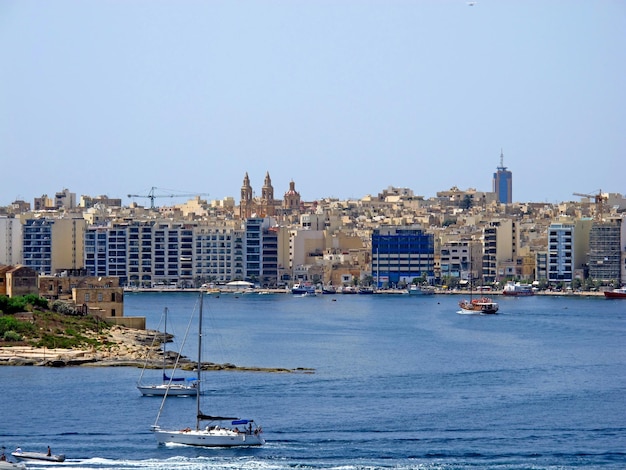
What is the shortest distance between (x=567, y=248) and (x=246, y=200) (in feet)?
136

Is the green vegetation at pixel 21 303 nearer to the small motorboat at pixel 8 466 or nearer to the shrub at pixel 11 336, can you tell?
the shrub at pixel 11 336

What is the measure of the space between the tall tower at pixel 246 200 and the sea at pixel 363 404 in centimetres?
7614

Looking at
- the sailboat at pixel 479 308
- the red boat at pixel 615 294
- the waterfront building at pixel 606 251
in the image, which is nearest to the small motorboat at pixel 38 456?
the sailboat at pixel 479 308

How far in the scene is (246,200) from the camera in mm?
141750

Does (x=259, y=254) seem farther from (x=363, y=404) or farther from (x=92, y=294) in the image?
(x=363, y=404)

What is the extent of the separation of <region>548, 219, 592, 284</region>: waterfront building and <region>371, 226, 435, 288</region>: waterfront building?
8.87m

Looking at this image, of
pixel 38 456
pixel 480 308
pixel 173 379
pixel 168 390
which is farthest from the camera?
pixel 480 308

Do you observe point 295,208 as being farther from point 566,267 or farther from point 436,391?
point 436,391

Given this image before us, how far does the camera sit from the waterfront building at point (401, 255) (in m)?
112

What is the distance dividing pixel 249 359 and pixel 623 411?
14.9 metres

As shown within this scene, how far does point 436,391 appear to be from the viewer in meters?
41.6

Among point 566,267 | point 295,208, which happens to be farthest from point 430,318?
point 295,208

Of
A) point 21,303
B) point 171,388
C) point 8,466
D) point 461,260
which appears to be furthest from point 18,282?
point 461,260

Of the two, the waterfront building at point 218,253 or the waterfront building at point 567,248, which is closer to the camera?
the waterfront building at point 567,248
